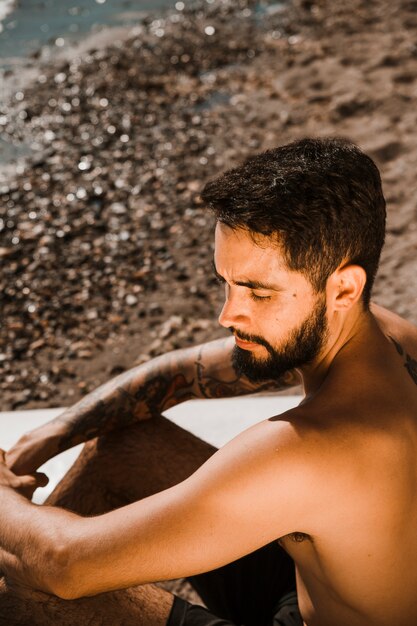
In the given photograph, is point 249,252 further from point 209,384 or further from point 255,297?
point 209,384

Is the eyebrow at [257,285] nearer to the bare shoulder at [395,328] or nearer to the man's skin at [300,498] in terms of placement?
the man's skin at [300,498]

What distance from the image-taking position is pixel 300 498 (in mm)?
1519

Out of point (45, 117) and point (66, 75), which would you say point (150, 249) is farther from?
point (66, 75)

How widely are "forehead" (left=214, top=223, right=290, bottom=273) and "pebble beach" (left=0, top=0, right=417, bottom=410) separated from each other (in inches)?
103

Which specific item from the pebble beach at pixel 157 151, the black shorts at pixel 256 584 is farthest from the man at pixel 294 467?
the pebble beach at pixel 157 151

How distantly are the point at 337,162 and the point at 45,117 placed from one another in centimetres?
511

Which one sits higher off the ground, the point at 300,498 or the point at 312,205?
the point at 312,205

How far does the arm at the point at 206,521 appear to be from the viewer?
151cm

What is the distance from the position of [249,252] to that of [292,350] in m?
0.26

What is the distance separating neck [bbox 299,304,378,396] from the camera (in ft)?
5.72

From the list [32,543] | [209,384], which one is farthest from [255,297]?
[209,384]

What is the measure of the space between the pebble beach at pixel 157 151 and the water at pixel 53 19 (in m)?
0.22

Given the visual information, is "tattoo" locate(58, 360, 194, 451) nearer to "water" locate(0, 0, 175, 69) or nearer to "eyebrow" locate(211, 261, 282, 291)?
"eyebrow" locate(211, 261, 282, 291)

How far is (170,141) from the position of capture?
6.05m
